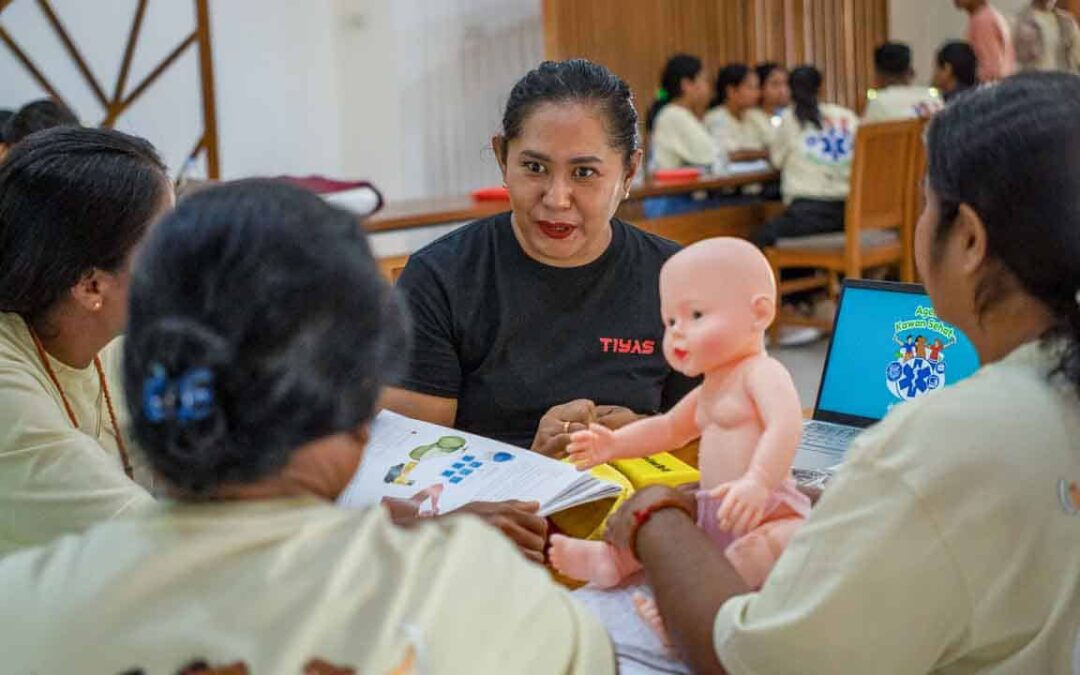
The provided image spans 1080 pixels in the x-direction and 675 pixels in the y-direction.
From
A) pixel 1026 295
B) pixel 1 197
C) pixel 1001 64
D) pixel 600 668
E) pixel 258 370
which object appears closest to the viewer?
→ pixel 258 370

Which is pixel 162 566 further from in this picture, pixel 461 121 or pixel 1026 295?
pixel 461 121

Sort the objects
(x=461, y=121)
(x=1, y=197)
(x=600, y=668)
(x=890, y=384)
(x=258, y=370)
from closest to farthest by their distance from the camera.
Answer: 1. (x=258, y=370)
2. (x=600, y=668)
3. (x=1, y=197)
4. (x=890, y=384)
5. (x=461, y=121)

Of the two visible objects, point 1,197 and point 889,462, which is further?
point 1,197

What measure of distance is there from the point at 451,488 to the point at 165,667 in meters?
0.70

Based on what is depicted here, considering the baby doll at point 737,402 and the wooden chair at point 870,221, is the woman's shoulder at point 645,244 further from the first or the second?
the wooden chair at point 870,221

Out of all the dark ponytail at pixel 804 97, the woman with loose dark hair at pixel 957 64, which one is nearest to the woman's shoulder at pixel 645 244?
the dark ponytail at pixel 804 97

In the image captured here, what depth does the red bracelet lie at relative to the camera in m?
1.16

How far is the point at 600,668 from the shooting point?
91cm

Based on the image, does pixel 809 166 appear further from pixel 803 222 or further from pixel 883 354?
pixel 883 354

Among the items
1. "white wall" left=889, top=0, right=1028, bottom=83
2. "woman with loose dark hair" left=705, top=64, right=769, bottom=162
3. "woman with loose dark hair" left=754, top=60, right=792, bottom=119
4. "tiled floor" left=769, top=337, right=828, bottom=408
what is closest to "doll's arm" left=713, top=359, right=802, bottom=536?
"tiled floor" left=769, top=337, right=828, bottom=408

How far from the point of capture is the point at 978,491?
3.09 ft

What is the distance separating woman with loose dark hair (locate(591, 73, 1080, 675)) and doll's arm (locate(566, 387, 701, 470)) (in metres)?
0.30

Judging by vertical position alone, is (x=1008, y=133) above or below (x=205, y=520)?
above

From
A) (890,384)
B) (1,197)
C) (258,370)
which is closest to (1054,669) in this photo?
(258,370)
